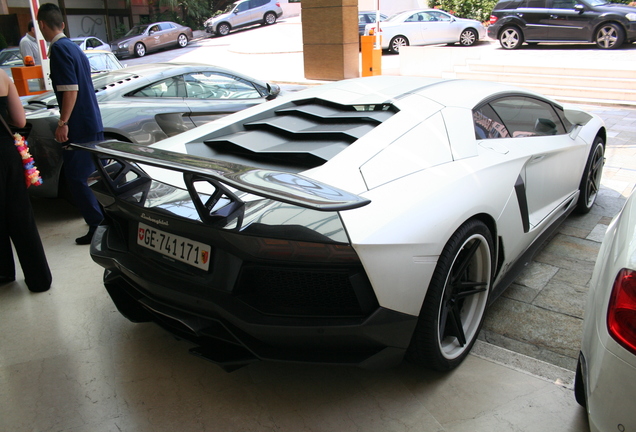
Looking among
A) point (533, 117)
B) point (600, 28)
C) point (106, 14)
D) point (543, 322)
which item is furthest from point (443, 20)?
point (106, 14)

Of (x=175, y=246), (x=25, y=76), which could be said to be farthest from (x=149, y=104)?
(x=175, y=246)

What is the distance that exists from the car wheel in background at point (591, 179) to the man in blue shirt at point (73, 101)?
3.86m

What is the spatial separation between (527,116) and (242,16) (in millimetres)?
27319

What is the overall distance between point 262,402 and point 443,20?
55.5 ft

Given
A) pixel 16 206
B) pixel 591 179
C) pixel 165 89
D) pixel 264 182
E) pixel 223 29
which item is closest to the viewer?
pixel 264 182

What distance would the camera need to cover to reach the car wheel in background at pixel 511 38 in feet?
48.1

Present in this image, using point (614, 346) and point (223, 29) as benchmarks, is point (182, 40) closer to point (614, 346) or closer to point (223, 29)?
point (223, 29)

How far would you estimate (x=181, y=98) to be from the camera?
217 inches

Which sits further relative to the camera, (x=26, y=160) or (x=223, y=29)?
(x=223, y=29)

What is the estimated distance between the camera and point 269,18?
29188mm

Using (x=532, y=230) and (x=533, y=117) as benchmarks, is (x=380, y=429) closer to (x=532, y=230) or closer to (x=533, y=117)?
(x=532, y=230)

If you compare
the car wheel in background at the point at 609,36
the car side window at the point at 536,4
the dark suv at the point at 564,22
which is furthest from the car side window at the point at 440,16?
the car wheel in background at the point at 609,36

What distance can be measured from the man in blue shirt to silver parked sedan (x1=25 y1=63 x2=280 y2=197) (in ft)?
2.28

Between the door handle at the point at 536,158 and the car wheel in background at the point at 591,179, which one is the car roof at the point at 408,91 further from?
the car wheel in background at the point at 591,179
